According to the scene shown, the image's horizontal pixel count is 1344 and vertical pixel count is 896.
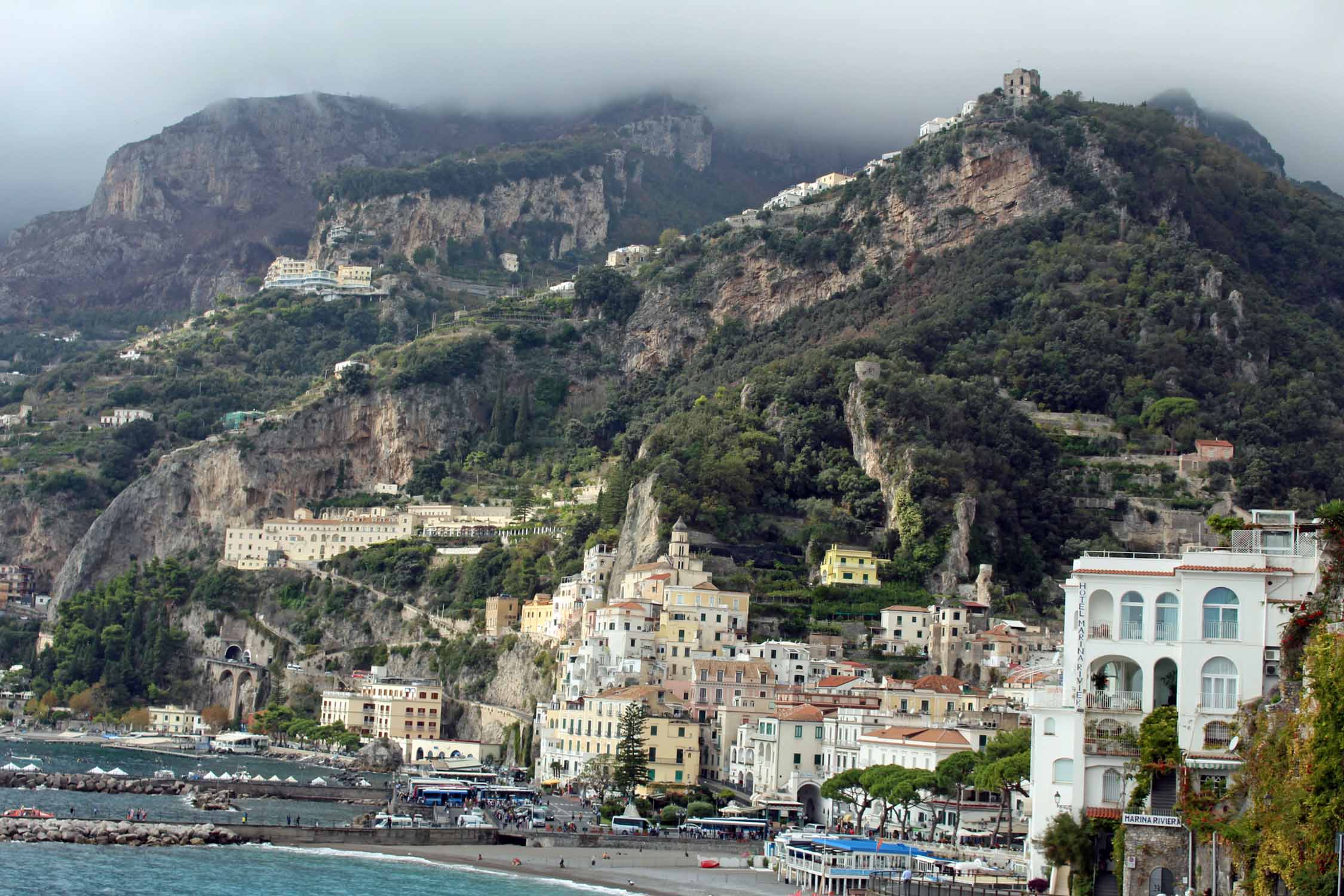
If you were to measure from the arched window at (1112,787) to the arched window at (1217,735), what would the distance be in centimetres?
256

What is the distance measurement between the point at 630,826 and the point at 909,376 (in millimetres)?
47918

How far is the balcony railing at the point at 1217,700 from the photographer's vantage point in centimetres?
4906

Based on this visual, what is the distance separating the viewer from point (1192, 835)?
46.2 metres

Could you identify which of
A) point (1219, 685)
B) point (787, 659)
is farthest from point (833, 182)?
point (1219, 685)

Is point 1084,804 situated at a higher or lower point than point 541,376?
lower

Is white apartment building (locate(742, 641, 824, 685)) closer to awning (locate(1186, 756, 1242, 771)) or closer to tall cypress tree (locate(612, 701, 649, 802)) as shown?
tall cypress tree (locate(612, 701, 649, 802))

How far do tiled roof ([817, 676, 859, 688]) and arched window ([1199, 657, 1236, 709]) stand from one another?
1437 inches

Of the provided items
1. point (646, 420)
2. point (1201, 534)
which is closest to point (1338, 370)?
point (646, 420)

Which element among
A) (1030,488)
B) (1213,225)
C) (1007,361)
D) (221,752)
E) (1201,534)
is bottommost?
(221,752)

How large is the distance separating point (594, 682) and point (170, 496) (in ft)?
228

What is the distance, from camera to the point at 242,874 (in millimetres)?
62250

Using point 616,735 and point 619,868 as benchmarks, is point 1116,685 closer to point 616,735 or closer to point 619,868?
point 619,868

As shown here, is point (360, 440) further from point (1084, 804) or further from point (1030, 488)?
point (1084, 804)

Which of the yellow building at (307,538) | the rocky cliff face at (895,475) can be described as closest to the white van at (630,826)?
the rocky cliff face at (895,475)
